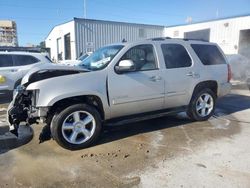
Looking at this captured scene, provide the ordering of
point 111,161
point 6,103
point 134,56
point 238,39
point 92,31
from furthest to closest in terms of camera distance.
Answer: point 92,31, point 238,39, point 6,103, point 134,56, point 111,161

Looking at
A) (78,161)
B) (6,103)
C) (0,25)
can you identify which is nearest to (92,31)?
(6,103)

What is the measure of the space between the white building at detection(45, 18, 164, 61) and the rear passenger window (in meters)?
15.5

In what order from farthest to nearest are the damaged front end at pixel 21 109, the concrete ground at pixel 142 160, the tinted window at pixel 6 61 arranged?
the tinted window at pixel 6 61, the damaged front end at pixel 21 109, the concrete ground at pixel 142 160

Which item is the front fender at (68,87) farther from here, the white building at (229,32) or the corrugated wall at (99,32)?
the corrugated wall at (99,32)

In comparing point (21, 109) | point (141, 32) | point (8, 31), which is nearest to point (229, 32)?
point (141, 32)

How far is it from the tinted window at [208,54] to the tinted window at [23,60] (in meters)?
5.72

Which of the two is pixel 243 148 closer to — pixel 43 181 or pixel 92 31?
pixel 43 181

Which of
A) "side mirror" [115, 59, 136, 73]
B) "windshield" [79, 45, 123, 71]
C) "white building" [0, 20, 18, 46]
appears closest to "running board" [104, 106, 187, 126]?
"side mirror" [115, 59, 136, 73]

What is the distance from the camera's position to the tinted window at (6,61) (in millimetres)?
8416

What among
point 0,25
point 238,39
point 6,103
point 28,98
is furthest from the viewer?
point 0,25

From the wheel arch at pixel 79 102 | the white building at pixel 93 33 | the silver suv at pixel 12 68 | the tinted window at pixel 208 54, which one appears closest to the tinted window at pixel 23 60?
the silver suv at pixel 12 68

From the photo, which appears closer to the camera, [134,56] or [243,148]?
[243,148]

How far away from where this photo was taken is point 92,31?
74.3 feet

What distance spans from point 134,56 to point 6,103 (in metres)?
5.61
